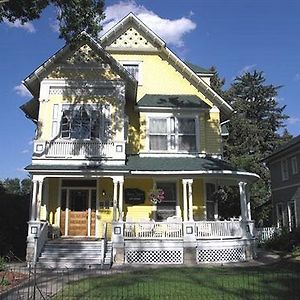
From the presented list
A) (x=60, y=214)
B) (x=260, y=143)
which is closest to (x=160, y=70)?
(x=60, y=214)

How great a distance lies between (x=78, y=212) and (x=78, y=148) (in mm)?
3251

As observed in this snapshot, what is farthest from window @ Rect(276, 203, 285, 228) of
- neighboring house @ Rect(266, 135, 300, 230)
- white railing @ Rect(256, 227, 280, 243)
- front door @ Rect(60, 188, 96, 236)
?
front door @ Rect(60, 188, 96, 236)

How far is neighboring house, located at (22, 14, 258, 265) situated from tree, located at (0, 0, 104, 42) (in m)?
1.24

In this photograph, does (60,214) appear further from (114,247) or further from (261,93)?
(261,93)

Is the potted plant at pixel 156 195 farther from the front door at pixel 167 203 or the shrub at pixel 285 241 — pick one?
the shrub at pixel 285 241

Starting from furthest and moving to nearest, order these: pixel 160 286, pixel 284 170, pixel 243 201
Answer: pixel 284 170, pixel 243 201, pixel 160 286

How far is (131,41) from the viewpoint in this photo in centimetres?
2344

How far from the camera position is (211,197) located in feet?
69.5

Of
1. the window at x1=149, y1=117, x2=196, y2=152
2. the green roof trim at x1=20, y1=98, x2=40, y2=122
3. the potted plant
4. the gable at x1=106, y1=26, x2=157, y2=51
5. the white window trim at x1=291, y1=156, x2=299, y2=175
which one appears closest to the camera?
the potted plant

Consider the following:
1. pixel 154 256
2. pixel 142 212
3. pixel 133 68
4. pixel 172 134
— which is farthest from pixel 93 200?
Answer: pixel 133 68

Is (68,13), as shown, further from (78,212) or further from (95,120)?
(78,212)

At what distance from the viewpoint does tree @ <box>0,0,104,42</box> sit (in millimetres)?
17094

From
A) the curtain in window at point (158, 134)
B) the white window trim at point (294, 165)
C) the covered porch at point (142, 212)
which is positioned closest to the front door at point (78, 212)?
the covered porch at point (142, 212)

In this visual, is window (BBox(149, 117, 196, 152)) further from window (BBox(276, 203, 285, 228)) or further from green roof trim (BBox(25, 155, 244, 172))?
window (BBox(276, 203, 285, 228))
